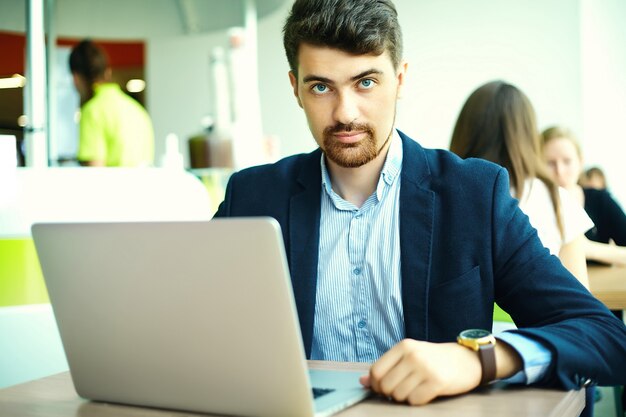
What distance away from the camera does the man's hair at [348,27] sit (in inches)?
57.8

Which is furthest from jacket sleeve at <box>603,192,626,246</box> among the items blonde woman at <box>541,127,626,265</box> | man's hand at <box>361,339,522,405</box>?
man's hand at <box>361,339,522,405</box>

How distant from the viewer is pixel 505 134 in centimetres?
257

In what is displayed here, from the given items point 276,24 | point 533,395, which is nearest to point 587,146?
point 276,24

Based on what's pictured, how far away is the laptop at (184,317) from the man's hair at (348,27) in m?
0.64

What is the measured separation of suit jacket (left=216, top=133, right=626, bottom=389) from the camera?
132 centimetres

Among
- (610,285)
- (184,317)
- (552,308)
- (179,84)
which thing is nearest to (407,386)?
(184,317)

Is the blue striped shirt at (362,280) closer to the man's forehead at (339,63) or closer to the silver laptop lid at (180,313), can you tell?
the man's forehead at (339,63)

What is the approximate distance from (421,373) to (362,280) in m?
0.52

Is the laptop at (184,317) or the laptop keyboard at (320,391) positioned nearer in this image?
the laptop at (184,317)

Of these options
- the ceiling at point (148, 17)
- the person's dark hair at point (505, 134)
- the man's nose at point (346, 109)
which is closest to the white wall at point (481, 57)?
the ceiling at point (148, 17)

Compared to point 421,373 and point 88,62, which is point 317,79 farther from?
point 88,62

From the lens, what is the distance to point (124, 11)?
11.9 ft

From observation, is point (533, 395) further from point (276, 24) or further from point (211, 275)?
point (276, 24)

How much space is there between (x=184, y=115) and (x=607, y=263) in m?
6.04
